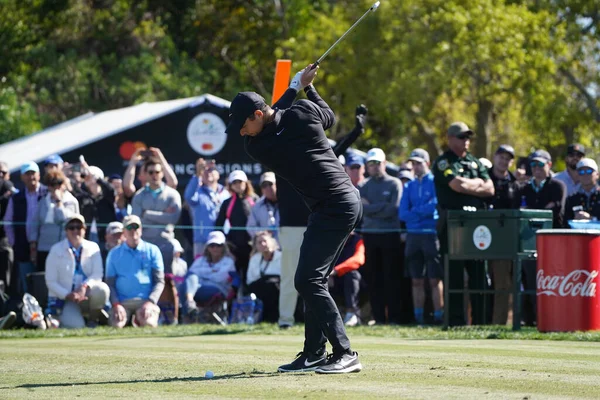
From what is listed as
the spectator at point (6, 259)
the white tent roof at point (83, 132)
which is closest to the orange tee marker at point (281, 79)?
the spectator at point (6, 259)

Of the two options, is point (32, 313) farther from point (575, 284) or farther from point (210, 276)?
point (575, 284)

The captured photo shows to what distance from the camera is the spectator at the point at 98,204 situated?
57.1 feet

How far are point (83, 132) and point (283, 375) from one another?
17.4 metres

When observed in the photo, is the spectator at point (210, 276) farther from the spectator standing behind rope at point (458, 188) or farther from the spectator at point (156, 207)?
the spectator standing behind rope at point (458, 188)

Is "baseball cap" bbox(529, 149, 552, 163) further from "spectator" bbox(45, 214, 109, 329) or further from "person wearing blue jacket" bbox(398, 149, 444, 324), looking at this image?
"spectator" bbox(45, 214, 109, 329)

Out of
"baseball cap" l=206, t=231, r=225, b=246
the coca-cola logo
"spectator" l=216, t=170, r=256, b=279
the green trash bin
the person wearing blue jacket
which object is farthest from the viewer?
"spectator" l=216, t=170, r=256, b=279

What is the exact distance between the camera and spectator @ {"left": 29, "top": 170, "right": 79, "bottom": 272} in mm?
16766

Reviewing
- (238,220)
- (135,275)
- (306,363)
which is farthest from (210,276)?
(306,363)

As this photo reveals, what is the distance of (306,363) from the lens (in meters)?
8.86

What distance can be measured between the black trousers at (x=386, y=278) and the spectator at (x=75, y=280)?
3.49m

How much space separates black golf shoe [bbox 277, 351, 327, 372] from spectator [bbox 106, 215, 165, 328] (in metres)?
7.08

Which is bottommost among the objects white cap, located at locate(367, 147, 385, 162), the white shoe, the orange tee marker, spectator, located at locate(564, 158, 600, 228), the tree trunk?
the white shoe

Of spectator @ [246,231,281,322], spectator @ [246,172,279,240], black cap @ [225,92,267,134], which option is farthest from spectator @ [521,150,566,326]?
black cap @ [225,92,267,134]

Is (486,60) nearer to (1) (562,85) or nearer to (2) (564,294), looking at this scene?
(1) (562,85)
